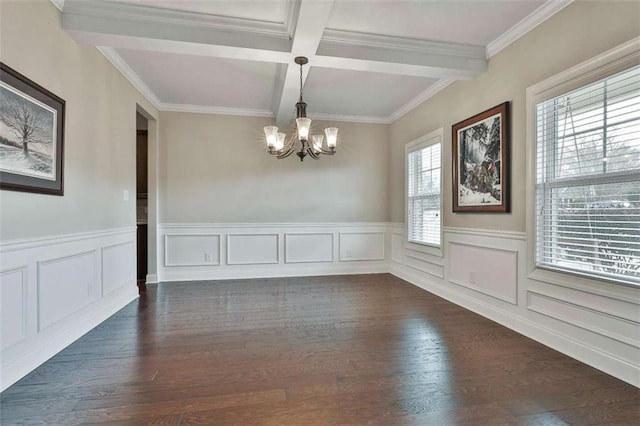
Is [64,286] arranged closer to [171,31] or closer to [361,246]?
[171,31]

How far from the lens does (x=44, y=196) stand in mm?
2260

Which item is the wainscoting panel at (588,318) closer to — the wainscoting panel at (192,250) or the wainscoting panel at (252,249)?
the wainscoting panel at (252,249)

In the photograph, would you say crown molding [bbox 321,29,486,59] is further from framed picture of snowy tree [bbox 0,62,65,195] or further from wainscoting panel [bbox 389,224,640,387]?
framed picture of snowy tree [bbox 0,62,65,195]

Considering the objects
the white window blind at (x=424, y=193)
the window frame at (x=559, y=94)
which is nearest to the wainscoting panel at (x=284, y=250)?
the white window blind at (x=424, y=193)

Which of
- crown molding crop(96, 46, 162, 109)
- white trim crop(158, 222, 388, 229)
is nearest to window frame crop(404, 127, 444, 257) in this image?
white trim crop(158, 222, 388, 229)

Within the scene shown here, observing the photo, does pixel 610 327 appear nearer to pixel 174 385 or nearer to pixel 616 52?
pixel 616 52

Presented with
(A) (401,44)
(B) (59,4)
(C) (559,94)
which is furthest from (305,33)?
(C) (559,94)

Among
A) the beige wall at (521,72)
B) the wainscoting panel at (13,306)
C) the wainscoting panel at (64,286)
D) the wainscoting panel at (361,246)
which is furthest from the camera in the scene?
the wainscoting panel at (361,246)

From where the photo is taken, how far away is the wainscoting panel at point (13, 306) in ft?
6.27

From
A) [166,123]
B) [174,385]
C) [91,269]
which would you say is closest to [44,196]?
[91,269]

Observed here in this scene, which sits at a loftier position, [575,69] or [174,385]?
[575,69]

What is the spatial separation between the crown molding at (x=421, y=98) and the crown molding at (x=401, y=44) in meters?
0.59

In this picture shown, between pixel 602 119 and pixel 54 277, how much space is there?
4.07 m

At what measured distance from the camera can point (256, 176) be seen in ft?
16.6
